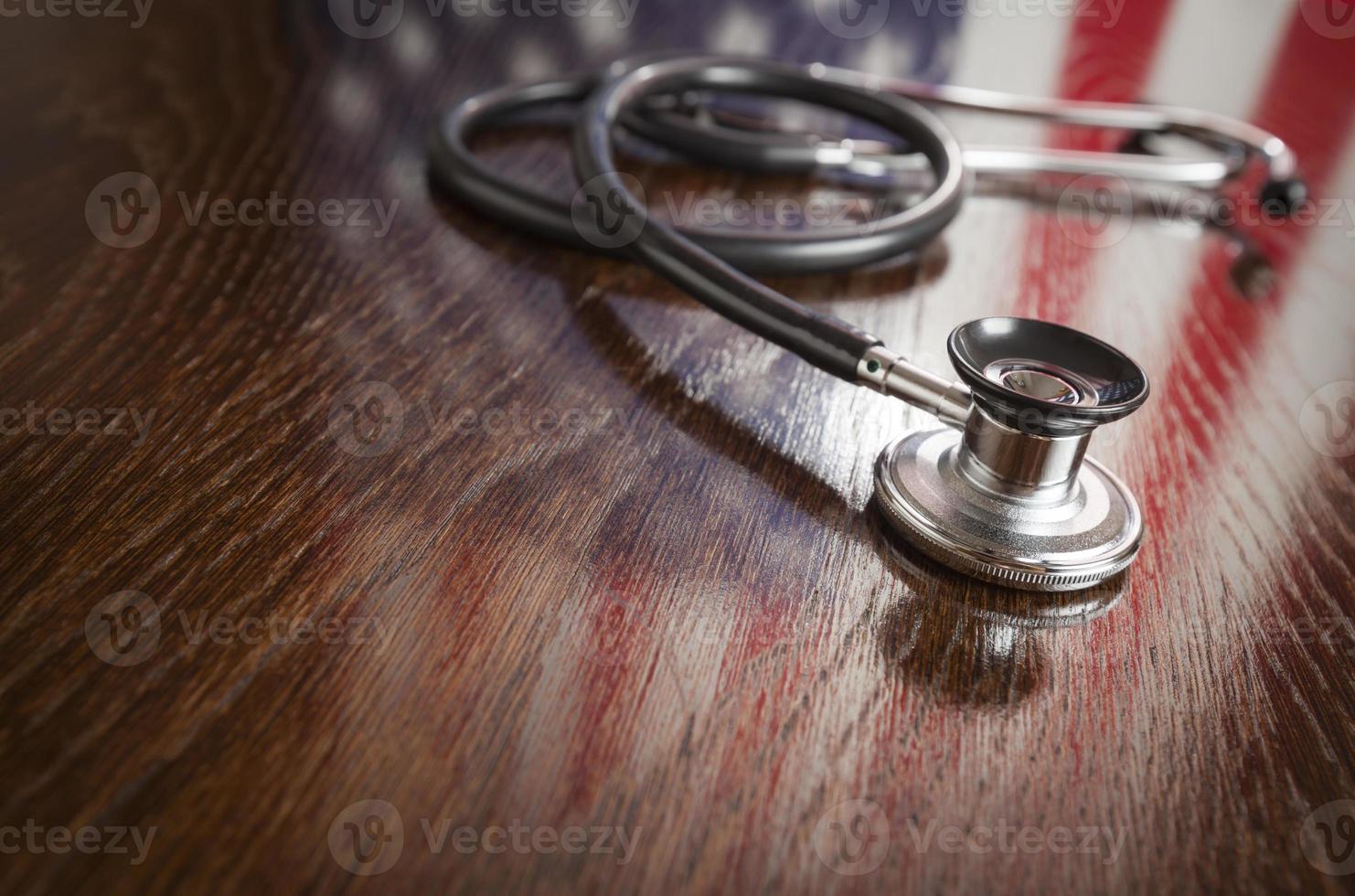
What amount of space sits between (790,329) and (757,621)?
196 millimetres

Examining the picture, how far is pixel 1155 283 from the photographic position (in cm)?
80

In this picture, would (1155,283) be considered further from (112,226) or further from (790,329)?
(112,226)

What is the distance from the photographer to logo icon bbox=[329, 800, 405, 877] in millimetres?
341

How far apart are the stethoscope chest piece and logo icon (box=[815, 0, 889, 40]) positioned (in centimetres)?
95

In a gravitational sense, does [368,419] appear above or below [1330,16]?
below

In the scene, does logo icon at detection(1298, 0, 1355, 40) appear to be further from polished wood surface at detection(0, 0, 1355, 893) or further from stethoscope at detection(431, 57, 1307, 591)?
polished wood surface at detection(0, 0, 1355, 893)

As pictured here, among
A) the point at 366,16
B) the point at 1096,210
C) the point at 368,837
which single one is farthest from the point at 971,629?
the point at 366,16

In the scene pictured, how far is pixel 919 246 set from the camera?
79 cm

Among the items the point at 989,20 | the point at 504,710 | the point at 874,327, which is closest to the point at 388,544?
the point at 504,710

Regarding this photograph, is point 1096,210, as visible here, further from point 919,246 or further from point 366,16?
point 366,16

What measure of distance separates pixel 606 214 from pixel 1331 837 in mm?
532

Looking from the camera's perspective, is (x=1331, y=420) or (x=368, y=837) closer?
(x=368, y=837)

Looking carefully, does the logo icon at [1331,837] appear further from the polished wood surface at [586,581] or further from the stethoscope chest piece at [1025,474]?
the stethoscope chest piece at [1025,474]

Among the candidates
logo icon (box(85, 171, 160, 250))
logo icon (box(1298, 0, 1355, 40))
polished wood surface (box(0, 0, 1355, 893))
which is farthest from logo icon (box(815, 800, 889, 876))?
logo icon (box(1298, 0, 1355, 40))
